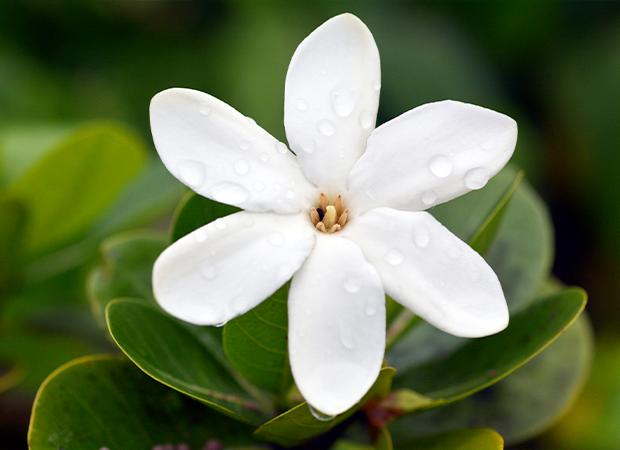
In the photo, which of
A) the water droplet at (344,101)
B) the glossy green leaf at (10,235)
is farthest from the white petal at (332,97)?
the glossy green leaf at (10,235)

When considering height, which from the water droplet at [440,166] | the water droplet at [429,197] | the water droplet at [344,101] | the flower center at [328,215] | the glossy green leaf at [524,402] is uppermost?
the water droplet at [344,101]

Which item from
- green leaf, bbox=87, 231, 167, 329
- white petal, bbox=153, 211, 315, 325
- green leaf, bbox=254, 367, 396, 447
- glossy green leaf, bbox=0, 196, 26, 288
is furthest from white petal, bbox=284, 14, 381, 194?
glossy green leaf, bbox=0, 196, 26, 288

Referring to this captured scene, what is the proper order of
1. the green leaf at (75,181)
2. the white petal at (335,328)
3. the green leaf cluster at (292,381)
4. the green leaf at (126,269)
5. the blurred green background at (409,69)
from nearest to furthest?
the white petal at (335,328) < the green leaf cluster at (292,381) < the green leaf at (126,269) < the green leaf at (75,181) < the blurred green background at (409,69)

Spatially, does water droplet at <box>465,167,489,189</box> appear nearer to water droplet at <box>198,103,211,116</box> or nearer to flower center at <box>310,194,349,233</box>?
flower center at <box>310,194,349,233</box>

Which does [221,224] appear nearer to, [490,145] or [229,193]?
[229,193]

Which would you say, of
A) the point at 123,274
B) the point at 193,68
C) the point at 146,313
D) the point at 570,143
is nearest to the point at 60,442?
the point at 146,313

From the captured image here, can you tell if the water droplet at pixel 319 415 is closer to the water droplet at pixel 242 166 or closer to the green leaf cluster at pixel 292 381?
the green leaf cluster at pixel 292 381
